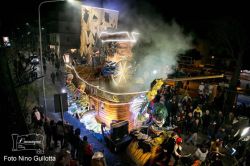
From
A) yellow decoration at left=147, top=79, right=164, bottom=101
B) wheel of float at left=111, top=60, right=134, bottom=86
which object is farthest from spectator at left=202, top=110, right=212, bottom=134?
wheel of float at left=111, top=60, right=134, bottom=86

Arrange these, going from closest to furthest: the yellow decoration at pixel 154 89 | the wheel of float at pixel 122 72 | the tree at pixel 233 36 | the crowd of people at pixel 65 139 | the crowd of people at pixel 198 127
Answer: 1. the crowd of people at pixel 65 139
2. the crowd of people at pixel 198 127
3. the yellow decoration at pixel 154 89
4. the wheel of float at pixel 122 72
5. the tree at pixel 233 36

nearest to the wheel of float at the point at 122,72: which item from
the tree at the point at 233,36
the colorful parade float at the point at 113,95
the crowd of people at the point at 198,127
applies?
the colorful parade float at the point at 113,95

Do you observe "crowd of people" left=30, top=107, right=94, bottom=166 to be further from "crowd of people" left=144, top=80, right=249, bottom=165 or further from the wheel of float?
the wheel of float

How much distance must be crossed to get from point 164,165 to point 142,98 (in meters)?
5.03

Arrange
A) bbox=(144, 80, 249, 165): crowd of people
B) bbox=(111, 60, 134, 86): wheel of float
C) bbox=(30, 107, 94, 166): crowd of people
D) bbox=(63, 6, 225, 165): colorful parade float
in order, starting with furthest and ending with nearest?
bbox=(111, 60, 134, 86): wheel of float
bbox=(63, 6, 225, 165): colorful parade float
bbox=(144, 80, 249, 165): crowd of people
bbox=(30, 107, 94, 166): crowd of people

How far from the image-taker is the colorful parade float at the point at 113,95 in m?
10.8

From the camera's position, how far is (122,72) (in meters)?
15.5

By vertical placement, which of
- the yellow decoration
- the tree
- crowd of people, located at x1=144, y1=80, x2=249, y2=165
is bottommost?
crowd of people, located at x1=144, y1=80, x2=249, y2=165

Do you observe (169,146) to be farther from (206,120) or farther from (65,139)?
(206,120)

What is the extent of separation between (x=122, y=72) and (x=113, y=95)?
2.91 meters

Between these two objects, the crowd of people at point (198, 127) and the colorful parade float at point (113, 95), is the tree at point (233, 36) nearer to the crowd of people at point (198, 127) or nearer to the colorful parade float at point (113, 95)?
the crowd of people at point (198, 127)

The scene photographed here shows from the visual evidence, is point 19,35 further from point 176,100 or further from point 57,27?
point 176,100

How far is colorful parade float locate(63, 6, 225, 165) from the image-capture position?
10.8 metres

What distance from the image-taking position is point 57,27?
158 feet
